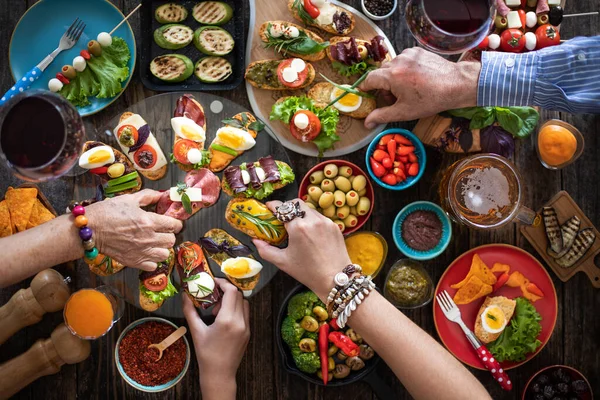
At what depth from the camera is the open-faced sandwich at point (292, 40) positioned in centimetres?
248

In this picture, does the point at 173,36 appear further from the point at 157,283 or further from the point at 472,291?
the point at 472,291

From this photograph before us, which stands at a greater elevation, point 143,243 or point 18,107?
point 18,107

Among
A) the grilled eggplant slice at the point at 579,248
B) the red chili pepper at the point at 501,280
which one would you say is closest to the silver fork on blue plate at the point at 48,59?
the red chili pepper at the point at 501,280

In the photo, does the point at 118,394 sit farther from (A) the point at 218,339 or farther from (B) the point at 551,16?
(B) the point at 551,16

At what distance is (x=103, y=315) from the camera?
8.07 ft

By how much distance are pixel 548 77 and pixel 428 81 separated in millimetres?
486

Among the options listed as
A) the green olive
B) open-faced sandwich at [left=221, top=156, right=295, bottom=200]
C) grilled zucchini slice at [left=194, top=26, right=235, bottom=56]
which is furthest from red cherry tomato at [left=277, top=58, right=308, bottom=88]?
the green olive

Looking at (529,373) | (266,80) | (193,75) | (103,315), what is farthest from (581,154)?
(103,315)

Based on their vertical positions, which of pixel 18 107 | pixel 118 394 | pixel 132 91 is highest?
pixel 18 107

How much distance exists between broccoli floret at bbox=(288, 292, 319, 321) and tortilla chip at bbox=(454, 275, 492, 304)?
0.68 meters

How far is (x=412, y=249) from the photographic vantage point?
255cm

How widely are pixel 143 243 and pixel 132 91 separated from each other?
849 mm

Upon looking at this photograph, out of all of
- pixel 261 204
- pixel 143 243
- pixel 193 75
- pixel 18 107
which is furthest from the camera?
pixel 193 75

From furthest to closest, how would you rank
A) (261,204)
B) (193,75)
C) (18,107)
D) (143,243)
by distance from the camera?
(193,75), (261,204), (143,243), (18,107)
